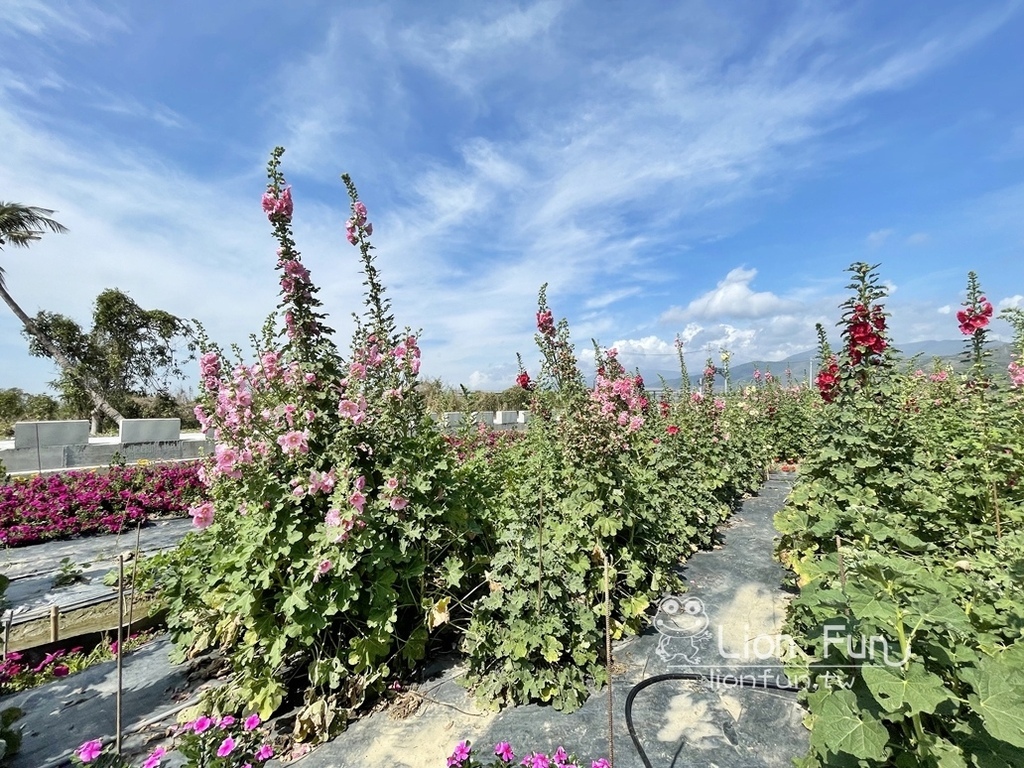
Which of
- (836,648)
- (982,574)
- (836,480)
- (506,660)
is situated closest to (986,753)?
(836,648)

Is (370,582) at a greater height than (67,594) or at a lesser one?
greater

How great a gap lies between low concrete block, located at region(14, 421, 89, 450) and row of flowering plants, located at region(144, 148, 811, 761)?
28.1ft

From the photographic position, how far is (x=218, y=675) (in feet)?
9.50

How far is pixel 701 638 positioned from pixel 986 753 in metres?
1.62

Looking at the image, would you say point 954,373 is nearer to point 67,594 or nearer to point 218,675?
point 218,675

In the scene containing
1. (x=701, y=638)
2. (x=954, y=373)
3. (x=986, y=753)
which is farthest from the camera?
(x=954, y=373)

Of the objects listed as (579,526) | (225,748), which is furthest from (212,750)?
(579,526)

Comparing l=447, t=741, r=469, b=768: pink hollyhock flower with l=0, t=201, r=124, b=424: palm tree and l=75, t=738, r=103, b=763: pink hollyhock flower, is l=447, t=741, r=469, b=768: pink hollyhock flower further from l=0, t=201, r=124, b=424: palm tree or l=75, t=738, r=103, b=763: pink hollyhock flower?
l=0, t=201, r=124, b=424: palm tree

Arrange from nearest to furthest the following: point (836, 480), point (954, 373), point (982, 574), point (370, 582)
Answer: point (982, 574)
point (370, 582)
point (836, 480)
point (954, 373)

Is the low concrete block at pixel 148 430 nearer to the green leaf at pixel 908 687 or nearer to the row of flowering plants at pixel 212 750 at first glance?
the row of flowering plants at pixel 212 750

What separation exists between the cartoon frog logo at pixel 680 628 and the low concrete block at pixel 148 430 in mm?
10344

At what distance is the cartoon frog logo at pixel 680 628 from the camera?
2.58 meters

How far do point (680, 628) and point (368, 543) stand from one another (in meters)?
2.03

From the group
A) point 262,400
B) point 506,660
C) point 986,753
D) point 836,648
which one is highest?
point 262,400
